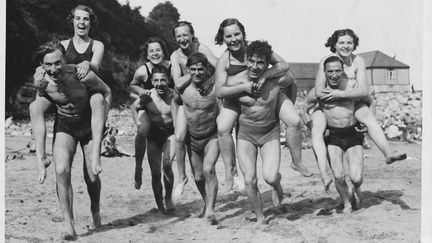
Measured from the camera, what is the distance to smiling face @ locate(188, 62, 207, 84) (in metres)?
7.04

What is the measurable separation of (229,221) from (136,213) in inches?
65.7

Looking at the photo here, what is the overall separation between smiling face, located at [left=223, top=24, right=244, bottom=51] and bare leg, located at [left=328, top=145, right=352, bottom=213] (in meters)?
1.89

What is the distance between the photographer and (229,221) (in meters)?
7.39

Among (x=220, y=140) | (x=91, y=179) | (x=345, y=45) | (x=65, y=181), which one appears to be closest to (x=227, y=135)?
(x=220, y=140)

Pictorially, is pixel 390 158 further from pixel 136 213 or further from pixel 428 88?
pixel 136 213

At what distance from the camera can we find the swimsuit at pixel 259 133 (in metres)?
6.86

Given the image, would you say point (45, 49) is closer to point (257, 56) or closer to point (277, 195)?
point (257, 56)

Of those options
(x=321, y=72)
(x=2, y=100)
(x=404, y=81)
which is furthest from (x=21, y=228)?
(x=404, y=81)

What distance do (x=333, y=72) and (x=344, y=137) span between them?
918mm

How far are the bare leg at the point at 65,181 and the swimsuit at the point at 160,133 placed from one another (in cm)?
161

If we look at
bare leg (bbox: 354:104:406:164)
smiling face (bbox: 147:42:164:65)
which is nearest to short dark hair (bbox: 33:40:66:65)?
smiling face (bbox: 147:42:164:65)

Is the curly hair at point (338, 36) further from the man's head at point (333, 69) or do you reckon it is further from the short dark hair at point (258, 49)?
the short dark hair at point (258, 49)

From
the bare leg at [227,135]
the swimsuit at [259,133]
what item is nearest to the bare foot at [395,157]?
the swimsuit at [259,133]

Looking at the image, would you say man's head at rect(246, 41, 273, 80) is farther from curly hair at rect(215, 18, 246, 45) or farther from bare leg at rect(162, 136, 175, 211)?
bare leg at rect(162, 136, 175, 211)
